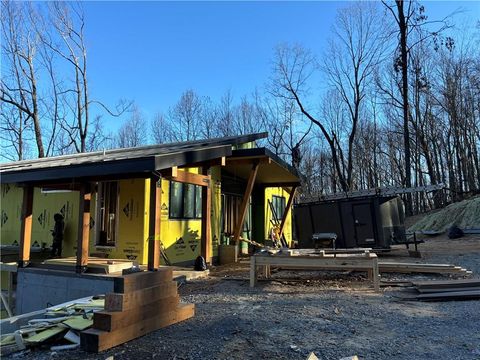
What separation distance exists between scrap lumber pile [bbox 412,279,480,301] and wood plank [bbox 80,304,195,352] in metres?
4.57

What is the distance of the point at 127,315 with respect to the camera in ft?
17.0

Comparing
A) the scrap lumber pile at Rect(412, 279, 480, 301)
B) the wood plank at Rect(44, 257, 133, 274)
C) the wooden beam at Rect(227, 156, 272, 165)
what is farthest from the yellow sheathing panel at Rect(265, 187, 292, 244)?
the scrap lumber pile at Rect(412, 279, 480, 301)

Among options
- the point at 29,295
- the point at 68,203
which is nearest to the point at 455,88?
the point at 68,203

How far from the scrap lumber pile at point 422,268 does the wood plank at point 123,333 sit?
6054mm

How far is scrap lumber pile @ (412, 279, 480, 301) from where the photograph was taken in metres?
7.41

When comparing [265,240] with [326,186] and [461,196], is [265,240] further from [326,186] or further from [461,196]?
[326,186]

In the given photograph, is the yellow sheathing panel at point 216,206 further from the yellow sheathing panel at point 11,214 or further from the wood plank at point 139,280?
the wood plank at point 139,280

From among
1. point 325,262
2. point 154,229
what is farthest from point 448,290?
point 154,229

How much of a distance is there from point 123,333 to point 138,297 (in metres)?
0.51

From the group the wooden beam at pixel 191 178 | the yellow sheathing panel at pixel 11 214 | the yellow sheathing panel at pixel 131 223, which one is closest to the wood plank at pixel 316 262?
the wooden beam at pixel 191 178

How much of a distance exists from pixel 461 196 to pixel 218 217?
24.4m

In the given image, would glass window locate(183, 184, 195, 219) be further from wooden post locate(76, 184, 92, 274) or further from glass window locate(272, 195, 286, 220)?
glass window locate(272, 195, 286, 220)

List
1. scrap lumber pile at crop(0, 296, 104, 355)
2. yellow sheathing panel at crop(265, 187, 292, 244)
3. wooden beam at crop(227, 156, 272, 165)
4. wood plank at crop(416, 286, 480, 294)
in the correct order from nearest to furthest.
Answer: scrap lumber pile at crop(0, 296, 104, 355)
wood plank at crop(416, 286, 480, 294)
wooden beam at crop(227, 156, 272, 165)
yellow sheathing panel at crop(265, 187, 292, 244)

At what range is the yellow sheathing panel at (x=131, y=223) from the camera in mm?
10969
